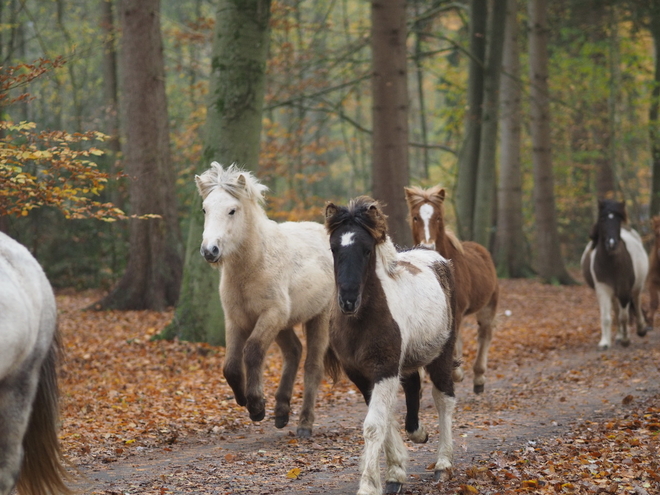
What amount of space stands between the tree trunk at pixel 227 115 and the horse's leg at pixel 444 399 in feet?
20.6

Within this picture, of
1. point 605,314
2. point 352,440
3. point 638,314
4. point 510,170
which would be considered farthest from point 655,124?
point 352,440

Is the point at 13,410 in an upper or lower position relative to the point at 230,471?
upper

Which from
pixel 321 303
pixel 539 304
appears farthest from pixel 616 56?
pixel 321 303

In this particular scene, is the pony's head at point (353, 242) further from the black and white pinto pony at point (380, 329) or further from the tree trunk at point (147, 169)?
the tree trunk at point (147, 169)

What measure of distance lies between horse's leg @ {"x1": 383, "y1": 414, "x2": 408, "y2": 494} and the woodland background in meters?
4.24

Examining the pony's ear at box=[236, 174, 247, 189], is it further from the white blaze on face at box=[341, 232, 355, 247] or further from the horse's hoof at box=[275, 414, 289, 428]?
the horse's hoof at box=[275, 414, 289, 428]

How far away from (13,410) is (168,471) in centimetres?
203

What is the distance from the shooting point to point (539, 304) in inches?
775

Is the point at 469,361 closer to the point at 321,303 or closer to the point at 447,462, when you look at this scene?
the point at 321,303

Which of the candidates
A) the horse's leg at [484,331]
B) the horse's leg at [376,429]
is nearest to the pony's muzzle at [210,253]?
the horse's leg at [376,429]

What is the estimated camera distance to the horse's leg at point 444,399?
5.76 m

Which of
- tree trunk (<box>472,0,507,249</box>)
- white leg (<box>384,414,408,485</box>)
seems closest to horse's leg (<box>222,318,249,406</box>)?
white leg (<box>384,414,408,485</box>)

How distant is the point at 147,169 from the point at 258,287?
9.72 m

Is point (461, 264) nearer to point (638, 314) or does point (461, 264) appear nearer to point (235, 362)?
point (235, 362)
